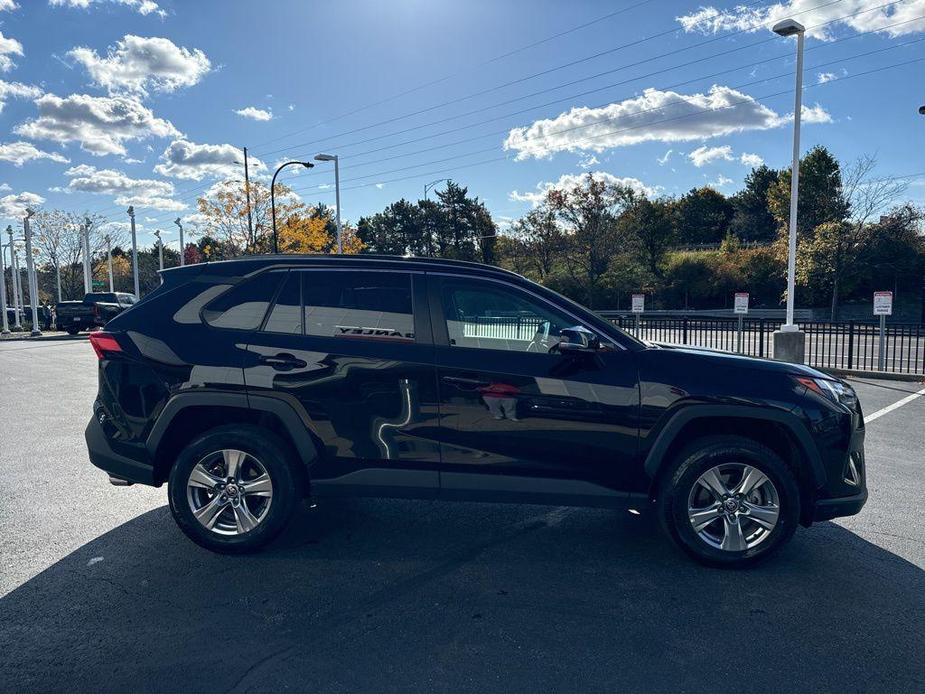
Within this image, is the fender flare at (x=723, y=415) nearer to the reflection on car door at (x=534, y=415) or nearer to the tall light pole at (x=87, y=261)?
the reflection on car door at (x=534, y=415)

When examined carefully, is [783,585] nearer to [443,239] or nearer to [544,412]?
[544,412]

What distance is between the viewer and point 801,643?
300 centimetres

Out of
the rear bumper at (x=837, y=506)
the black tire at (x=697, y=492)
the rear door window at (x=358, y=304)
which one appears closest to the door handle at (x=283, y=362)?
the rear door window at (x=358, y=304)

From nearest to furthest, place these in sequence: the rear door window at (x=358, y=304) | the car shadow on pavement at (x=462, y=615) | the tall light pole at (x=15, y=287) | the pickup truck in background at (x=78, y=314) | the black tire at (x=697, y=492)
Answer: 1. the car shadow on pavement at (x=462, y=615)
2. the black tire at (x=697, y=492)
3. the rear door window at (x=358, y=304)
4. the pickup truck in background at (x=78, y=314)
5. the tall light pole at (x=15, y=287)

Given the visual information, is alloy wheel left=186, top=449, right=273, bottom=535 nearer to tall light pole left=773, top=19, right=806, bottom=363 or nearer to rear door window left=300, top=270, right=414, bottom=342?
rear door window left=300, top=270, right=414, bottom=342

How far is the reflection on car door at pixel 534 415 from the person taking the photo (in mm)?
3723

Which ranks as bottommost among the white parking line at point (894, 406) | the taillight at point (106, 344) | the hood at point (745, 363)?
the white parking line at point (894, 406)

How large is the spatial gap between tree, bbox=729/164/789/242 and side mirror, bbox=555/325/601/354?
61.9 m

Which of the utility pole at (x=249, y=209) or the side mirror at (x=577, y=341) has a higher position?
the utility pole at (x=249, y=209)

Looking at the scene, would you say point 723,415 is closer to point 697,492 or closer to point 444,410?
point 697,492

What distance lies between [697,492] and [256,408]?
2.75 metres

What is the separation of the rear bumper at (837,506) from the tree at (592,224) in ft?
131

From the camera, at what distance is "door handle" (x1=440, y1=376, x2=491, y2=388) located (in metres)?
3.76

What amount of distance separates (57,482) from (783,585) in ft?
18.8
